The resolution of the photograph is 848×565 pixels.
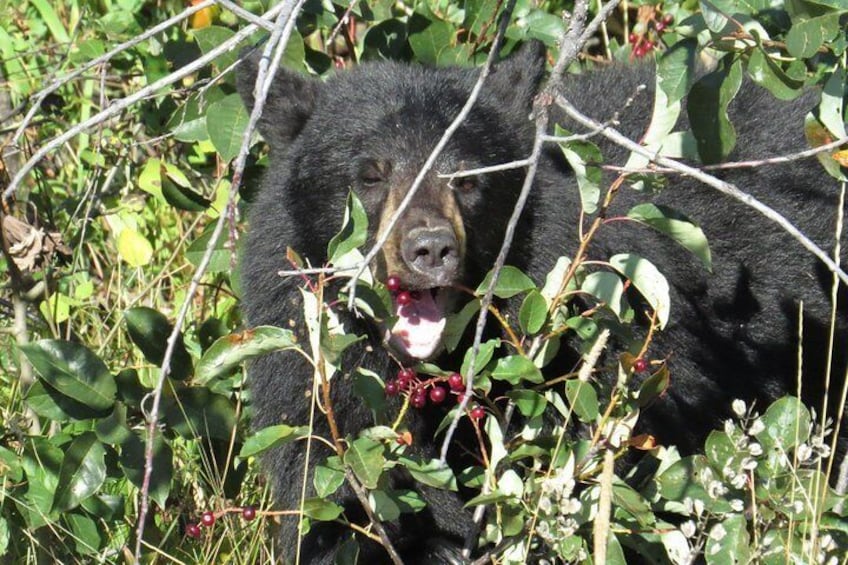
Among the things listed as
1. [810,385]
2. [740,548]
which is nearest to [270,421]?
[740,548]

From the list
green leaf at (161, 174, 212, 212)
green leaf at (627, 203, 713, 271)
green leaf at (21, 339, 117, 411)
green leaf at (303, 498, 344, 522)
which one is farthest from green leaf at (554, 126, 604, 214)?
green leaf at (161, 174, 212, 212)

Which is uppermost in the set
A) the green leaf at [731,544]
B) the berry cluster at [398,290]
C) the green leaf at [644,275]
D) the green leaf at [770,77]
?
the green leaf at [770,77]

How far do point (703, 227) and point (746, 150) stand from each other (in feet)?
1.42

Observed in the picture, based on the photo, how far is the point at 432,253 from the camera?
383cm

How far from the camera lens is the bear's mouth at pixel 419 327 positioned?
395 centimetres

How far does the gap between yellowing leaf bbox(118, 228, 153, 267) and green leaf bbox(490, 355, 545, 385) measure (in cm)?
215

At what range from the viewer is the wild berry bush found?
331 centimetres

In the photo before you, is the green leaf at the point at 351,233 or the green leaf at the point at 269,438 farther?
the green leaf at the point at 269,438

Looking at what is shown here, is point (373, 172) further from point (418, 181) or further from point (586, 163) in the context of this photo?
point (418, 181)

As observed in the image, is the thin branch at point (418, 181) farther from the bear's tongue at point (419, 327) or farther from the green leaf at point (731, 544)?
the green leaf at point (731, 544)

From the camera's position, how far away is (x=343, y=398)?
442cm

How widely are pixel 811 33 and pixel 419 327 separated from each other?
4.83 ft

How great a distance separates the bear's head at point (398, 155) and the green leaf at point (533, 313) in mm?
370

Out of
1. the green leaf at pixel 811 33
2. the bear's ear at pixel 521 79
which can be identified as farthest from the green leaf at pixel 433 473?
the bear's ear at pixel 521 79
